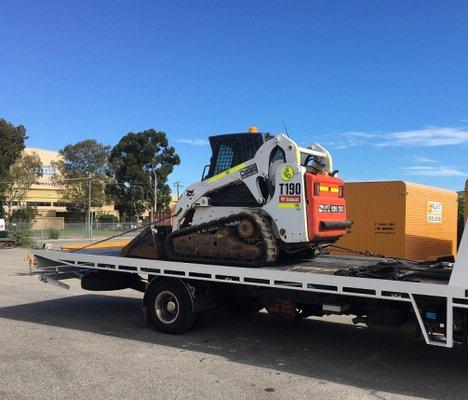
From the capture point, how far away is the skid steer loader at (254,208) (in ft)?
23.7

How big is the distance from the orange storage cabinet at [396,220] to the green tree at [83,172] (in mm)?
53858

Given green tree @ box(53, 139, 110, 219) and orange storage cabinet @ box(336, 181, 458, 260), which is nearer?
orange storage cabinet @ box(336, 181, 458, 260)

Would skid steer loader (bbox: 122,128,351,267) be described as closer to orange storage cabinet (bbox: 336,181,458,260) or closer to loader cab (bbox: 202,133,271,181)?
loader cab (bbox: 202,133,271,181)

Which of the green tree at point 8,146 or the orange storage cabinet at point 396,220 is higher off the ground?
the green tree at point 8,146

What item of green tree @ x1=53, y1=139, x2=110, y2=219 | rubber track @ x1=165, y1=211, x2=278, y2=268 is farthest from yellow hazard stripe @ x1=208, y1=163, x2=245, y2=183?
green tree @ x1=53, y1=139, x2=110, y2=219

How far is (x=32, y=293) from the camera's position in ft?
40.0

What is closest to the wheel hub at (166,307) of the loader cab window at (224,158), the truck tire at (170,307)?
the truck tire at (170,307)

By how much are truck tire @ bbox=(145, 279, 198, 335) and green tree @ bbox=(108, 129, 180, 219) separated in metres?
52.3

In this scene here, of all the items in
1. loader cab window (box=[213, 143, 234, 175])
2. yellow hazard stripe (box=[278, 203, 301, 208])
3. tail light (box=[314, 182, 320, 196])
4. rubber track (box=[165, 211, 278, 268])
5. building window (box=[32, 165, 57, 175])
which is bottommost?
rubber track (box=[165, 211, 278, 268])

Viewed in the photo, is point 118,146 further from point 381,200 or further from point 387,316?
point 387,316

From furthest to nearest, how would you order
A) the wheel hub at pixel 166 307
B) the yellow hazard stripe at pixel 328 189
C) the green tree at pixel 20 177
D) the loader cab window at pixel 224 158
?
the green tree at pixel 20 177
the loader cab window at pixel 224 158
the wheel hub at pixel 166 307
the yellow hazard stripe at pixel 328 189

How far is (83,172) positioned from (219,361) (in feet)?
211

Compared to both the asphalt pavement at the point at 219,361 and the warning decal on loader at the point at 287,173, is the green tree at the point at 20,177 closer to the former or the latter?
the asphalt pavement at the point at 219,361

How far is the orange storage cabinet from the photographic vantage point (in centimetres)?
1509
